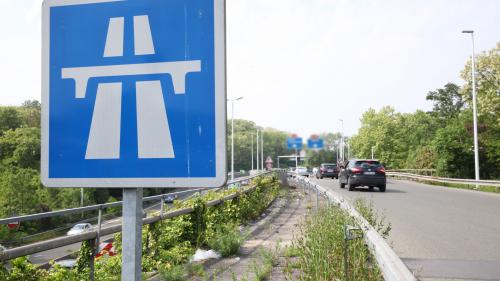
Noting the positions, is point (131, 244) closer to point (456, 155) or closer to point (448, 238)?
point (448, 238)

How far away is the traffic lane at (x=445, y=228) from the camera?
818 cm

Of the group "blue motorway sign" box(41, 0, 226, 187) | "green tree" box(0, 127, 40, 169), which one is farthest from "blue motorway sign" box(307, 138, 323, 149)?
"green tree" box(0, 127, 40, 169)

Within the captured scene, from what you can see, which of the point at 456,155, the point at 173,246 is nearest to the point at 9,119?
the point at 456,155

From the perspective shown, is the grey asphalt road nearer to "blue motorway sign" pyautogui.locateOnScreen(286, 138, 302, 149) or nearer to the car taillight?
"blue motorway sign" pyautogui.locateOnScreen(286, 138, 302, 149)

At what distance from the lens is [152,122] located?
6.27 ft

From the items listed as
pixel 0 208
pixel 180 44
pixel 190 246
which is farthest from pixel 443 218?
pixel 0 208

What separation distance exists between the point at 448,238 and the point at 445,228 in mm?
1521

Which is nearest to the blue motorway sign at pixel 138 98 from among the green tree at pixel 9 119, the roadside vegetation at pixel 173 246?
the roadside vegetation at pixel 173 246

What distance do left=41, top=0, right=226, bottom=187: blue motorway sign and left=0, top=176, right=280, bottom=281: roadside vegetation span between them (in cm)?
285

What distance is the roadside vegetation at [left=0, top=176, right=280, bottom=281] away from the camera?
193 inches

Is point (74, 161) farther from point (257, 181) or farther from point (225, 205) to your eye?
point (257, 181)

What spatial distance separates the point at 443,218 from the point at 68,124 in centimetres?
Result: 1264

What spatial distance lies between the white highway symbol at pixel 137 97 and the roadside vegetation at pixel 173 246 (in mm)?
2940

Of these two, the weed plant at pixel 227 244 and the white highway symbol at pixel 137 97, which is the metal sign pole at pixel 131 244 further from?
the weed plant at pixel 227 244
